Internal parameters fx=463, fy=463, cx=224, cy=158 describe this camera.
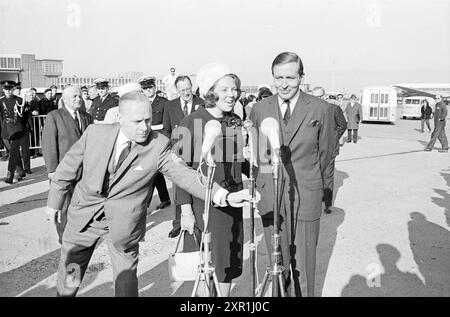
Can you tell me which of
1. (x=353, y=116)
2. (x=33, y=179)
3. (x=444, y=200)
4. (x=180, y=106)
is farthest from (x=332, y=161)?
(x=353, y=116)

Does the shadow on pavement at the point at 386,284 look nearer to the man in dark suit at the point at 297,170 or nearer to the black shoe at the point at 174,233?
the man in dark suit at the point at 297,170

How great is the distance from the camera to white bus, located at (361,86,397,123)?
107 feet

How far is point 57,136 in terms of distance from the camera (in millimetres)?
5449

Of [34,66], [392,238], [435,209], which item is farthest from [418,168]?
[34,66]

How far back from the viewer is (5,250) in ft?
18.9

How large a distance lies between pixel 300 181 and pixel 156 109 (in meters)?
4.48

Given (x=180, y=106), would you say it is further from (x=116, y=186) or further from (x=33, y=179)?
(x=33, y=179)

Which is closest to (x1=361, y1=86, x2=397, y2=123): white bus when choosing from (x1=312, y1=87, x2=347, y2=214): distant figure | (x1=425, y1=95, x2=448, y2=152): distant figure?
(x1=425, y1=95, x2=448, y2=152): distant figure

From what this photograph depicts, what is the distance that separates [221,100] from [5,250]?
12.8 feet

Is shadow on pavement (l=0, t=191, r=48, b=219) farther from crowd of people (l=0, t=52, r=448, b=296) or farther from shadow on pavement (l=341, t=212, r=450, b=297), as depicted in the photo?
shadow on pavement (l=341, t=212, r=450, b=297)

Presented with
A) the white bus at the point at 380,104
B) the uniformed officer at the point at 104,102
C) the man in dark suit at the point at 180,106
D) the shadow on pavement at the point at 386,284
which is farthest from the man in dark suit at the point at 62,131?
the white bus at the point at 380,104

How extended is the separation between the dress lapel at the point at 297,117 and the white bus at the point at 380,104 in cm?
3086

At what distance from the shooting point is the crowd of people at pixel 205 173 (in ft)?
10.2
